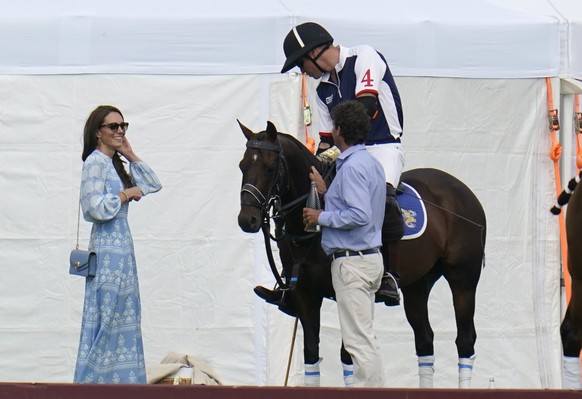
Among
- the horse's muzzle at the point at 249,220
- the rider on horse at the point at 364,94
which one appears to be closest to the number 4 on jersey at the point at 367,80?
the rider on horse at the point at 364,94

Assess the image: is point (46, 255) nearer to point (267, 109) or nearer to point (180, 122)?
point (180, 122)

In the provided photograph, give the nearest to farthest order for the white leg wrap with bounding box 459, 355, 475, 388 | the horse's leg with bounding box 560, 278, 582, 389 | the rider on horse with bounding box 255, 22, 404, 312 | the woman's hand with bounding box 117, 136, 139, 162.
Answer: the horse's leg with bounding box 560, 278, 582, 389
the rider on horse with bounding box 255, 22, 404, 312
the woman's hand with bounding box 117, 136, 139, 162
the white leg wrap with bounding box 459, 355, 475, 388

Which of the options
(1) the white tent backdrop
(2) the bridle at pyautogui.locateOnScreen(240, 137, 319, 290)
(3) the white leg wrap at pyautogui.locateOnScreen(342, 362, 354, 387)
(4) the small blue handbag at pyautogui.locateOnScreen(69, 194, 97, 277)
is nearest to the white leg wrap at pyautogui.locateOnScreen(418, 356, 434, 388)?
(3) the white leg wrap at pyautogui.locateOnScreen(342, 362, 354, 387)

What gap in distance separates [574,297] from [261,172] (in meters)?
1.79

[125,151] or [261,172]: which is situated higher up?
[125,151]

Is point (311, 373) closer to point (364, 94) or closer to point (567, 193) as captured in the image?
point (364, 94)

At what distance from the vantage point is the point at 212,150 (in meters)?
8.52

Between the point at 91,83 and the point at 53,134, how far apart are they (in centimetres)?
44

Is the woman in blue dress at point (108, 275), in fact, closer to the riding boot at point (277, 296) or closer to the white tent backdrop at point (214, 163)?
the riding boot at point (277, 296)

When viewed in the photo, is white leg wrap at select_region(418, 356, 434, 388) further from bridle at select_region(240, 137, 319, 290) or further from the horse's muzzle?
the horse's muzzle

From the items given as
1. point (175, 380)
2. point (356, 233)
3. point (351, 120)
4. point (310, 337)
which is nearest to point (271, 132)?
point (351, 120)

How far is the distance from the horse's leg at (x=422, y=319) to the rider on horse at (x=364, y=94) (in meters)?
0.69

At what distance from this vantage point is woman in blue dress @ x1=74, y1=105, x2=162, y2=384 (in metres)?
6.80

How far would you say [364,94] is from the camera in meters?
6.94
